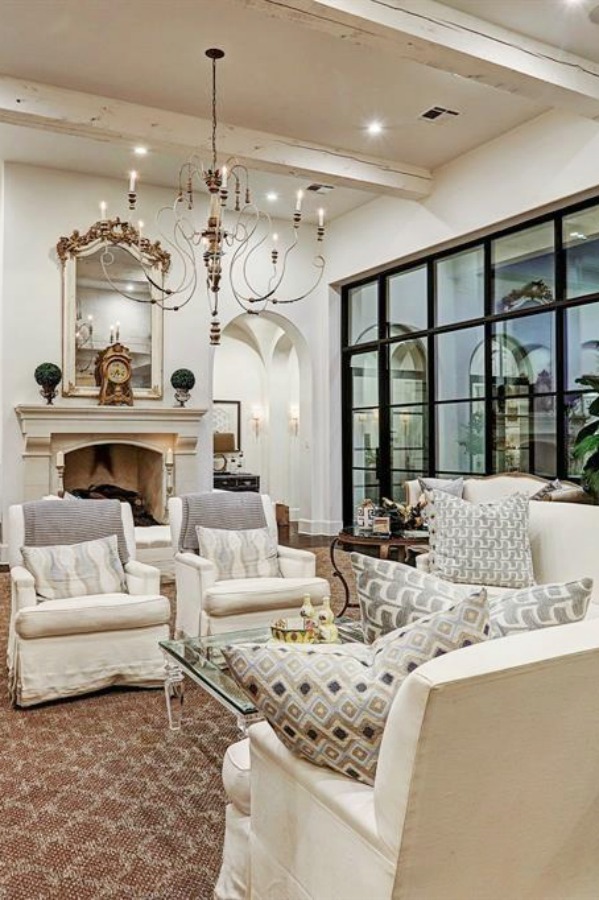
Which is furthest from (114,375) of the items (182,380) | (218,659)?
(218,659)

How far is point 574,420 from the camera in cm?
598

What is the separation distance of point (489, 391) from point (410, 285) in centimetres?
180

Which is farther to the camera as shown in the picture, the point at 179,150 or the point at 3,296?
the point at 3,296

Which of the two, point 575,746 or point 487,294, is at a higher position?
point 487,294

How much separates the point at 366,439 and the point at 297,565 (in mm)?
4740

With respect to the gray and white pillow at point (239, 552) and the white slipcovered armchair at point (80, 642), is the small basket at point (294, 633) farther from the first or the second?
the gray and white pillow at point (239, 552)

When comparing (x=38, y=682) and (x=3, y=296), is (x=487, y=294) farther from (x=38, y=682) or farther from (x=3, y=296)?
(x=38, y=682)

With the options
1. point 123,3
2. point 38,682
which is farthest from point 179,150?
point 38,682

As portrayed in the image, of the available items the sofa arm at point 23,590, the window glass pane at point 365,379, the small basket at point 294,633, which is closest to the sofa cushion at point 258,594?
the sofa arm at point 23,590

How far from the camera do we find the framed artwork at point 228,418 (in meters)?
11.4

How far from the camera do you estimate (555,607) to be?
1.64 metres

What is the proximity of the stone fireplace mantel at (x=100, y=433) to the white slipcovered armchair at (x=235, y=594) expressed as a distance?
3346 millimetres

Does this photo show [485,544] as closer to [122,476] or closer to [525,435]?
[525,435]

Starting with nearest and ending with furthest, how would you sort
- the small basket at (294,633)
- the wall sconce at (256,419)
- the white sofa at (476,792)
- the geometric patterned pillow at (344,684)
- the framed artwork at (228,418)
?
the white sofa at (476,792), the geometric patterned pillow at (344,684), the small basket at (294,633), the framed artwork at (228,418), the wall sconce at (256,419)
